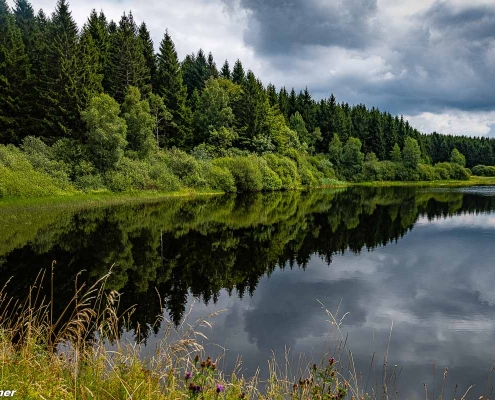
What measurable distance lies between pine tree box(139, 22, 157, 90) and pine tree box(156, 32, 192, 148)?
182 cm

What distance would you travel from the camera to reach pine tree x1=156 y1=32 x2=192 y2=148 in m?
75.2

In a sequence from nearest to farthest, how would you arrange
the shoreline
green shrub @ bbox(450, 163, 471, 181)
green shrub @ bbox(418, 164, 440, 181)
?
the shoreline → green shrub @ bbox(418, 164, 440, 181) → green shrub @ bbox(450, 163, 471, 181)

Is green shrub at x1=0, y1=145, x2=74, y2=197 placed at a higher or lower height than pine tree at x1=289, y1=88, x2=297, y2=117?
lower

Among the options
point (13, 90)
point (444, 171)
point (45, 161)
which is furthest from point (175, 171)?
point (444, 171)

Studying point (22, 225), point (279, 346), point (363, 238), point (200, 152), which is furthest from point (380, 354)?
point (200, 152)

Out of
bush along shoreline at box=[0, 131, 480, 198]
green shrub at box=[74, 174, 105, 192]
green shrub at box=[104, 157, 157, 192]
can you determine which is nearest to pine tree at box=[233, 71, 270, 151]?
bush along shoreline at box=[0, 131, 480, 198]

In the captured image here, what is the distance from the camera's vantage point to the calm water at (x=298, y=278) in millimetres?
9562

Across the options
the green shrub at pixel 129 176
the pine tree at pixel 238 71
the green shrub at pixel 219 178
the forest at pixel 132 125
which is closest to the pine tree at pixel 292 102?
the forest at pixel 132 125

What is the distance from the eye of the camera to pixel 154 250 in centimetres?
2011

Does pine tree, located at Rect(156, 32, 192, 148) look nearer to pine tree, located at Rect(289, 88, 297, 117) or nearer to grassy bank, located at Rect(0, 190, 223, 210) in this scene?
grassy bank, located at Rect(0, 190, 223, 210)

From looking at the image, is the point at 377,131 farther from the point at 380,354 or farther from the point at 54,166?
the point at 380,354

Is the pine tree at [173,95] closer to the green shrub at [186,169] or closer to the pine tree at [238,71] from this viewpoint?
the green shrub at [186,169]

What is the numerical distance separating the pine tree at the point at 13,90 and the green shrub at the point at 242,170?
30516 millimetres

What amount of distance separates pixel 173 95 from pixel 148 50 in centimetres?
1443
